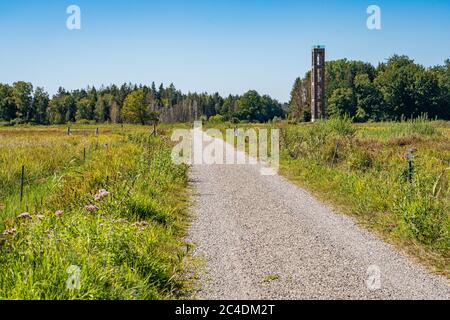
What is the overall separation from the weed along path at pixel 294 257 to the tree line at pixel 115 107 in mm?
74532

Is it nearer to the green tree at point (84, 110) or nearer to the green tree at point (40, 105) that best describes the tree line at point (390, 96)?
the green tree at point (84, 110)

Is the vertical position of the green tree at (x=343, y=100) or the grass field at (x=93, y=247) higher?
the green tree at (x=343, y=100)

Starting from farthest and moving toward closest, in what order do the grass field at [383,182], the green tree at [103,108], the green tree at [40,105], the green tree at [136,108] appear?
the green tree at [103,108], the green tree at [40,105], the green tree at [136,108], the grass field at [383,182]

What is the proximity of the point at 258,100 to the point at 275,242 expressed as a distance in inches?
4800

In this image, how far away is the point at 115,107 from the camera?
344ft

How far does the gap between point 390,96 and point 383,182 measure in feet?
268

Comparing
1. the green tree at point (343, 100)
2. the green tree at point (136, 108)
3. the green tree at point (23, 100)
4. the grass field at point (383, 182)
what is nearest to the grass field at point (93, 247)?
the grass field at point (383, 182)

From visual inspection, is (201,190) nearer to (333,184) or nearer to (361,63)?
(333,184)

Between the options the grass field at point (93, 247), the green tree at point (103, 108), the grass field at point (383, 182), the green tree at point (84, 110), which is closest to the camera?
the grass field at point (93, 247)

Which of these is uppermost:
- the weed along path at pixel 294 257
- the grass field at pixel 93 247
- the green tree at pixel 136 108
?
the green tree at pixel 136 108

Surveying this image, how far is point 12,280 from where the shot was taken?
4363 mm

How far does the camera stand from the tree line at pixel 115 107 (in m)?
94.0

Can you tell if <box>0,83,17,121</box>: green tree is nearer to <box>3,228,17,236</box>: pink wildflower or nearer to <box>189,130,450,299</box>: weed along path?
<box>189,130,450,299</box>: weed along path

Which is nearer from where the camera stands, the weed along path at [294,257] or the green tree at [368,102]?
the weed along path at [294,257]
